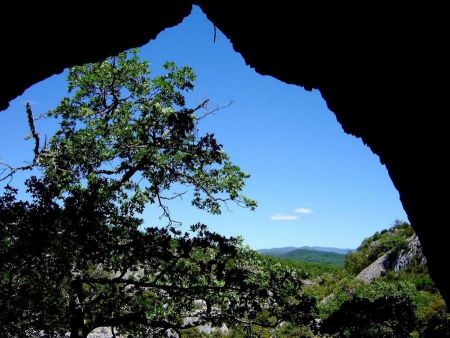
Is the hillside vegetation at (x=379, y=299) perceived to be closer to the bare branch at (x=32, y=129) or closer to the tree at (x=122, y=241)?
the tree at (x=122, y=241)

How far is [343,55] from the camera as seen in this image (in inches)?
156

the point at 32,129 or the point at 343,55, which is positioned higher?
the point at 32,129

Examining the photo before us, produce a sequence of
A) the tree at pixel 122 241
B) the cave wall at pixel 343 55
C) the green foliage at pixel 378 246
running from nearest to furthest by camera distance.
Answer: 1. the cave wall at pixel 343 55
2. the tree at pixel 122 241
3. the green foliage at pixel 378 246

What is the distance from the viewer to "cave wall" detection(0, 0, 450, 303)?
322cm

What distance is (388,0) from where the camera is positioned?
3.31 meters

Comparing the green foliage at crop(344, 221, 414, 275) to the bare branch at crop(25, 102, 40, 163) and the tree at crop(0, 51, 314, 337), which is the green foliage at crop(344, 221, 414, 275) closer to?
the tree at crop(0, 51, 314, 337)

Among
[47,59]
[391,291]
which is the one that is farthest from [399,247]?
[47,59]

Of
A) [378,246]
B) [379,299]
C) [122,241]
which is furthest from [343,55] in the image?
[378,246]

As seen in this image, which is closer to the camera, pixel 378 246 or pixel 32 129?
pixel 32 129

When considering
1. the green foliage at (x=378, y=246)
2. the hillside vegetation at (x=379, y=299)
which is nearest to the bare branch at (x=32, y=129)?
the hillside vegetation at (x=379, y=299)

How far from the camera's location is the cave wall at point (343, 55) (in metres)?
3.22

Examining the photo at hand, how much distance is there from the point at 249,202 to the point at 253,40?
599 centimetres

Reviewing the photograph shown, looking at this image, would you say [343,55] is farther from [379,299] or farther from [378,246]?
[378,246]

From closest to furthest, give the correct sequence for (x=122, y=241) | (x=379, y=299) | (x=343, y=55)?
1. (x=343, y=55)
2. (x=122, y=241)
3. (x=379, y=299)
